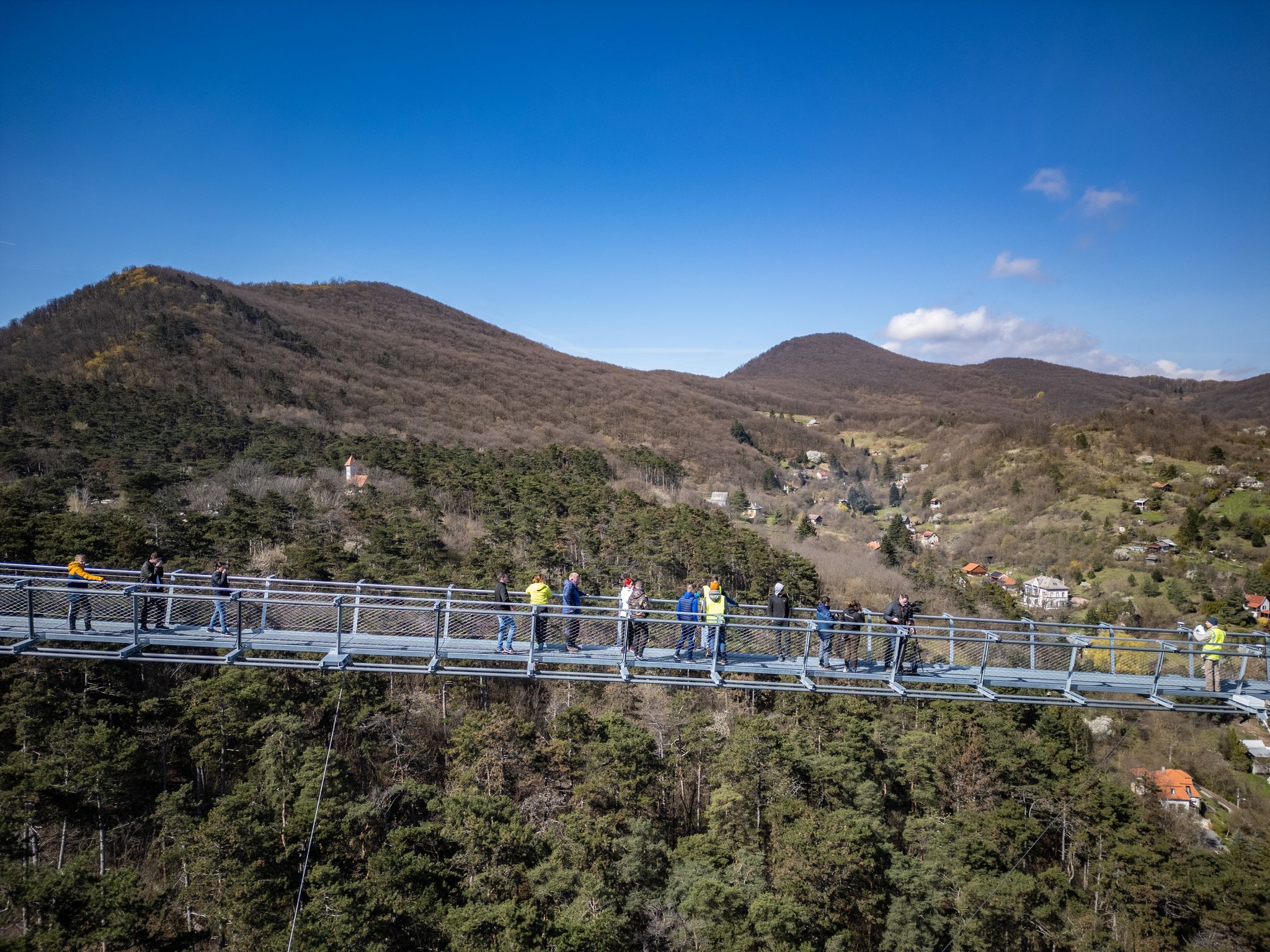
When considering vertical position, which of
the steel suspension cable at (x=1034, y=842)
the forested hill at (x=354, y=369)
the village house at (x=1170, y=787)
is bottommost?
the village house at (x=1170, y=787)

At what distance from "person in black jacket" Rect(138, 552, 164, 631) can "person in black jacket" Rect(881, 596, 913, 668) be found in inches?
545

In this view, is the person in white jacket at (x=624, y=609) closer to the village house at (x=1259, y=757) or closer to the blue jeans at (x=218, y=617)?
the blue jeans at (x=218, y=617)

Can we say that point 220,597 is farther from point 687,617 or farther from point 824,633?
point 824,633

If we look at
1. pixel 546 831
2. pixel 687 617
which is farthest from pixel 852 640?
pixel 546 831

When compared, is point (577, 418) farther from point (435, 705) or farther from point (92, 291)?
point (435, 705)

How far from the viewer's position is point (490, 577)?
31.2 metres

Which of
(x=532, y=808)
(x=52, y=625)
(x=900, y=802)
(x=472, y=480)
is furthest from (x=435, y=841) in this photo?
(x=472, y=480)

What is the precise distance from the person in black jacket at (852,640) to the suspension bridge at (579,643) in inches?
1.5

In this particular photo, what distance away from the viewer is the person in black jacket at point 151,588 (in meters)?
12.4

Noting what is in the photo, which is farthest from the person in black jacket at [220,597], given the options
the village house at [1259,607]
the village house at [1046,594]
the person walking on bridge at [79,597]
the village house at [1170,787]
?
the village house at [1046,594]

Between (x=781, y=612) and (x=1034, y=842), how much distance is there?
19.1m

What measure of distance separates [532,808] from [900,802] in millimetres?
17689

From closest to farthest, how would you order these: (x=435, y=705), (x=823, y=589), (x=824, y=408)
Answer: (x=435, y=705)
(x=823, y=589)
(x=824, y=408)

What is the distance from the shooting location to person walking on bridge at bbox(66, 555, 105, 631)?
1196cm
